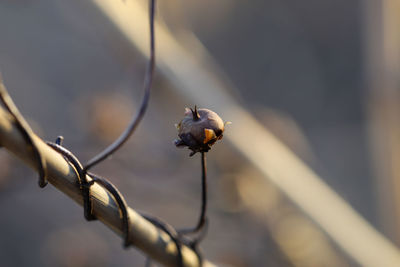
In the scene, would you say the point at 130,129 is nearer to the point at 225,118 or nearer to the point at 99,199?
the point at 99,199

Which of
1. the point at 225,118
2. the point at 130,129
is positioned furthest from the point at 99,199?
the point at 225,118

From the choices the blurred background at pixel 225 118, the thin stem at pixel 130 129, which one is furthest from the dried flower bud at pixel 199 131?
the blurred background at pixel 225 118

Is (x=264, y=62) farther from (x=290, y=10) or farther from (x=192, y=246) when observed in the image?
(x=192, y=246)

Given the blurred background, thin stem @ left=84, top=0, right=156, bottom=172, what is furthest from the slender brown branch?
the blurred background

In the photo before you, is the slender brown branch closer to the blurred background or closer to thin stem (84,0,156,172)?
thin stem (84,0,156,172)

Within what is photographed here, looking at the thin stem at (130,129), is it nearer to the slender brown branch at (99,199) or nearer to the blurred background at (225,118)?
the slender brown branch at (99,199)

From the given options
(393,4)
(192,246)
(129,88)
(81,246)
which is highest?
(393,4)

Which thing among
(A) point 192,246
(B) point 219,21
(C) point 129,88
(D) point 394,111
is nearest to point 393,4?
(D) point 394,111
